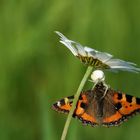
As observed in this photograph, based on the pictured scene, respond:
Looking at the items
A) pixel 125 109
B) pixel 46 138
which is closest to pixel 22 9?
pixel 46 138

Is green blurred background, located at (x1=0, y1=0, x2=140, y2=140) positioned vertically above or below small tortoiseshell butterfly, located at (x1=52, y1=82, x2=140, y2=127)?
above

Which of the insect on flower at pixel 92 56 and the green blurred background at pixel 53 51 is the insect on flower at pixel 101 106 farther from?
the green blurred background at pixel 53 51

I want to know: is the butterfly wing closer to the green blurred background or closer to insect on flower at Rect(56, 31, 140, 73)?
insect on flower at Rect(56, 31, 140, 73)

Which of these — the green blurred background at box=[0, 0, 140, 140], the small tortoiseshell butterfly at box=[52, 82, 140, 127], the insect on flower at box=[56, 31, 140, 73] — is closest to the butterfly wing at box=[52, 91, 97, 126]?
the small tortoiseshell butterfly at box=[52, 82, 140, 127]

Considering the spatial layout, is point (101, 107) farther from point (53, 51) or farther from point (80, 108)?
point (53, 51)

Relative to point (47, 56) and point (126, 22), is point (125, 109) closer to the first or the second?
point (47, 56)
